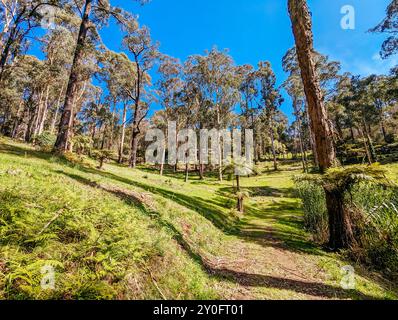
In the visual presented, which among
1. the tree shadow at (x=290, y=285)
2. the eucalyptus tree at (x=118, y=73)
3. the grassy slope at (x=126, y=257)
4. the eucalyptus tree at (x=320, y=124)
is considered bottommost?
the tree shadow at (x=290, y=285)

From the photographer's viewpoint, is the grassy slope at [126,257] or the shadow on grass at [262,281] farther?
the shadow on grass at [262,281]

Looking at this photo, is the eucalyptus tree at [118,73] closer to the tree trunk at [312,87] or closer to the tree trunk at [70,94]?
the tree trunk at [70,94]

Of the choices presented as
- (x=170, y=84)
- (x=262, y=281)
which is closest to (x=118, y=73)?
(x=170, y=84)

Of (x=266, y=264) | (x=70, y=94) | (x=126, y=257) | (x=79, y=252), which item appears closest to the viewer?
(x=79, y=252)

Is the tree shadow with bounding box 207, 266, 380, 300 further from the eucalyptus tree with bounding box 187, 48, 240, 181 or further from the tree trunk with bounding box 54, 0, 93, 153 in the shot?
the eucalyptus tree with bounding box 187, 48, 240, 181

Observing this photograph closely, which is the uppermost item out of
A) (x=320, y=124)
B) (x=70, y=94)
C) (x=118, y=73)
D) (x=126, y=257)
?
(x=118, y=73)

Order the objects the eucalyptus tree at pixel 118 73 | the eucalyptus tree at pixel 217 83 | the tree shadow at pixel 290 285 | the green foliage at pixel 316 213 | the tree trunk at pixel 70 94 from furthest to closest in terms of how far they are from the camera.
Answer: the eucalyptus tree at pixel 217 83
the eucalyptus tree at pixel 118 73
the tree trunk at pixel 70 94
the green foliage at pixel 316 213
the tree shadow at pixel 290 285

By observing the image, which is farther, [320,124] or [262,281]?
[320,124]

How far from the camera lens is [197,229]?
7.35 metres

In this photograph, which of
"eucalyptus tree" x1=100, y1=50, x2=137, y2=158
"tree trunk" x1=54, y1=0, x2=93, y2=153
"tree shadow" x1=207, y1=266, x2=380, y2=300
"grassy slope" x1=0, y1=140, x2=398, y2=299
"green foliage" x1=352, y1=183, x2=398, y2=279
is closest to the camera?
"grassy slope" x1=0, y1=140, x2=398, y2=299

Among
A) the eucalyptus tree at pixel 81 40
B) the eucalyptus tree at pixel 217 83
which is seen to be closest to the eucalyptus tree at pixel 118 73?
the eucalyptus tree at pixel 81 40

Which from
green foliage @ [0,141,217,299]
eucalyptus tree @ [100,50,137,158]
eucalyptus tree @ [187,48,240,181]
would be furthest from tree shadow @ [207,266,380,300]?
eucalyptus tree @ [187,48,240,181]

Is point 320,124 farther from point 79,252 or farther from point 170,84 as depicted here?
point 170,84

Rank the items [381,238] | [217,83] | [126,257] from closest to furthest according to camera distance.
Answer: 1. [126,257]
2. [381,238]
3. [217,83]
